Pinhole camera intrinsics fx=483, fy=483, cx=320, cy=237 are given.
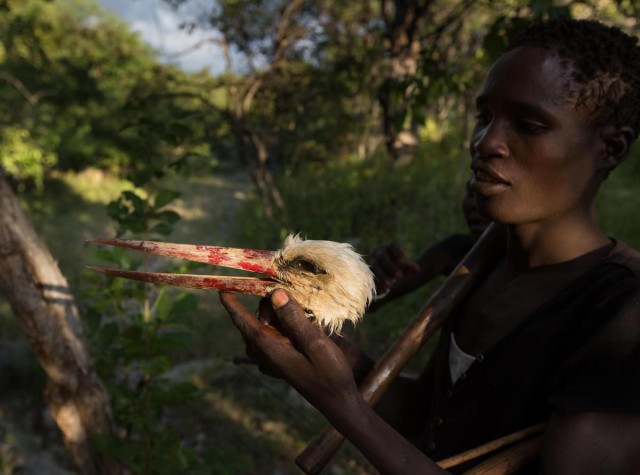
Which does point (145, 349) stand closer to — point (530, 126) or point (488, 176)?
point (488, 176)

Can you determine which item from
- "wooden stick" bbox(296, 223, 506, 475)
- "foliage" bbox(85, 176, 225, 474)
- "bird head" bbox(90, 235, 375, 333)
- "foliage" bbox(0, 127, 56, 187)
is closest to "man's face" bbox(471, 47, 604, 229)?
"wooden stick" bbox(296, 223, 506, 475)

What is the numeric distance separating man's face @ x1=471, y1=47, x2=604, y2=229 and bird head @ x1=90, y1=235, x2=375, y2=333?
41cm

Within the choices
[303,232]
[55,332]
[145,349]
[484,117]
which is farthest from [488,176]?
[303,232]

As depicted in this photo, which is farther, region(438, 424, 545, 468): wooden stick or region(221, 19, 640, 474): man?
region(438, 424, 545, 468): wooden stick

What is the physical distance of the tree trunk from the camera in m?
1.74

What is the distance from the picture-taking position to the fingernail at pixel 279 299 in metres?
0.95

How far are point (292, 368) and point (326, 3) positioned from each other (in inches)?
444

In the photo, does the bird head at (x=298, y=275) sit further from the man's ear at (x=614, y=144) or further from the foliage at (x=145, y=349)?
the foliage at (x=145, y=349)

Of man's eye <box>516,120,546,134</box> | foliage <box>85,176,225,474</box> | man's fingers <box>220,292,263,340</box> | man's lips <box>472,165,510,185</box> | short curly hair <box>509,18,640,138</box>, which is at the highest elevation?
short curly hair <box>509,18,640,138</box>

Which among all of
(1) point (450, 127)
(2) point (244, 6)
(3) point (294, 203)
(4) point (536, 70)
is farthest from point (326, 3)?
(4) point (536, 70)

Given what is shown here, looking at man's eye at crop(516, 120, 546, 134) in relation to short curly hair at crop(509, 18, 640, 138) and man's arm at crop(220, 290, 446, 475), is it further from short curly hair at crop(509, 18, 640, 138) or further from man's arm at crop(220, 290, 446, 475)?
man's arm at crop(220, 290, 446, 475)

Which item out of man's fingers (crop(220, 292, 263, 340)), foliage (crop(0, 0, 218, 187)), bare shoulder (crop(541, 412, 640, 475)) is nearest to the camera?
bare shoulder (crop(541, 412, 640, 475))

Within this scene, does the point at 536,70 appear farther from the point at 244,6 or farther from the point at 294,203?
the point at 244,6

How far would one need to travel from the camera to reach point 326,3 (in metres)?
10.8
